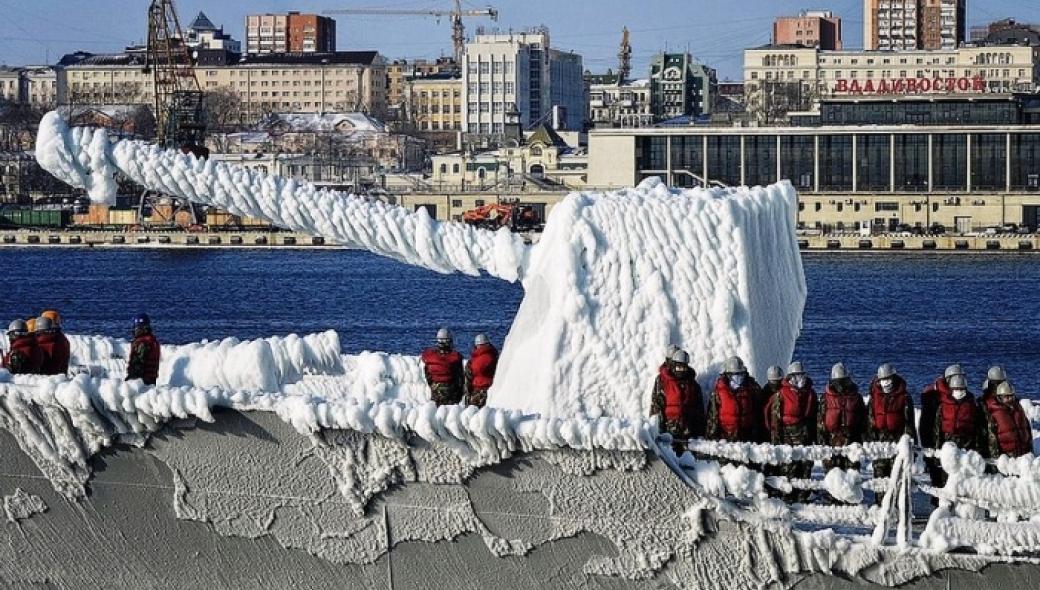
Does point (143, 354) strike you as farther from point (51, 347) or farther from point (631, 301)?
point (631, 301)

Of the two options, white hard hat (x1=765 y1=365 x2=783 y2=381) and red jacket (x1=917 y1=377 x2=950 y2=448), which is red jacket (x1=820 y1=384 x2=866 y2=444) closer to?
white hard hat (x1=765 y1=365 x2=783 y2=381)

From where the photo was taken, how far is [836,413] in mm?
15352

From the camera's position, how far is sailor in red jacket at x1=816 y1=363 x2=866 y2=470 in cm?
1536

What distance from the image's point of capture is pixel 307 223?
58.5 feet

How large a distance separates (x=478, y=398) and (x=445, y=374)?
1.28ft

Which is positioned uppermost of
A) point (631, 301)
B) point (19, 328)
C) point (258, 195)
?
point (258, 195)

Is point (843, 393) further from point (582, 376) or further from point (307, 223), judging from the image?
point (307, 223)

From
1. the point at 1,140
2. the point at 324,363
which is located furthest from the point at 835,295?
the point at 1,140

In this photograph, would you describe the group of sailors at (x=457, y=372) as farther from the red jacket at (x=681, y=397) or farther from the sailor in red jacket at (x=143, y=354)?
the red jacket at (x=681, y=397)

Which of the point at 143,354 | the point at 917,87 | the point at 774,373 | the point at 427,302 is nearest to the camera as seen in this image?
the point at 774,373

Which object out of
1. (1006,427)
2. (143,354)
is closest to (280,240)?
(143,354)

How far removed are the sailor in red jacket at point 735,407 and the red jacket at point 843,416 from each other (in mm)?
459

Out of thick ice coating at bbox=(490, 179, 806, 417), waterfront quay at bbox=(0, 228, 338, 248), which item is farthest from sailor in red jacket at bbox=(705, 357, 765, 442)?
waterfront quay at bbox=(0, 228, 338, 248)

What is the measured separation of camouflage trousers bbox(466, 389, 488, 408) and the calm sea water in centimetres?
2676
